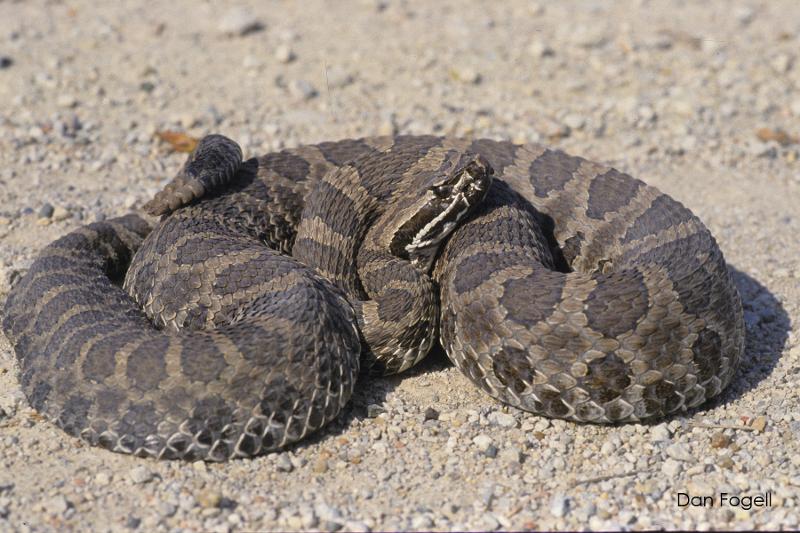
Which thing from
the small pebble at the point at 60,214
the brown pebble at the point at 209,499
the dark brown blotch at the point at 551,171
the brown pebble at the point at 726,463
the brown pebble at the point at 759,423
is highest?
the dark brown blotch at the point at 551,171

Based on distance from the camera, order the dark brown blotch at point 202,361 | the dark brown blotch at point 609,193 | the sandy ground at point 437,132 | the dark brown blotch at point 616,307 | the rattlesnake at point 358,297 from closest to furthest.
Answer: the sandy ground at point 437,132
the dark brown blotch at point 202,361
the rattlesnake at point 358,297
the dark brown blotch at point 616,307
the dark brown blotch at point 609,193

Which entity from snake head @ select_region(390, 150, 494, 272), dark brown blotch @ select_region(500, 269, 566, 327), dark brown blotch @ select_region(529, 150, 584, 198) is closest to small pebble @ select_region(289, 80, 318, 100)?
dark brown blotch @ select_region(529, 150, 584, 198)

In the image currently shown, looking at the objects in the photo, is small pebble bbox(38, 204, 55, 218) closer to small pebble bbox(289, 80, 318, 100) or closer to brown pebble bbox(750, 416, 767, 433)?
small pebble bbox(289, 80, 318, 100)

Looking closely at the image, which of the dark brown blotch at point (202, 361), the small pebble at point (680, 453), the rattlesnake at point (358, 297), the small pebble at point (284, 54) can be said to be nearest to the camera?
the dark brown blotch at point (202, 361)

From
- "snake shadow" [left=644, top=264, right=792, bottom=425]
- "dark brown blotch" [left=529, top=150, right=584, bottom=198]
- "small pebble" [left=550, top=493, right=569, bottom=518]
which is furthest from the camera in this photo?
"dark brown blotch" [left=529, top=150, right=584, bottom=198]

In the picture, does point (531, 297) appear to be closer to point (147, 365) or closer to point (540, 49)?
point (147, 365)

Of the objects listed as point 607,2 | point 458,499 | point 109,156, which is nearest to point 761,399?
point 458,499

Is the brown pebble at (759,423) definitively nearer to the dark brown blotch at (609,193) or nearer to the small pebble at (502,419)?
the small pebble at (502,419)

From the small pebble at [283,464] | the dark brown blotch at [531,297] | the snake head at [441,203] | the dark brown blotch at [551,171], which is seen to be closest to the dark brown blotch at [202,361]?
the small pebble at [283,464]
